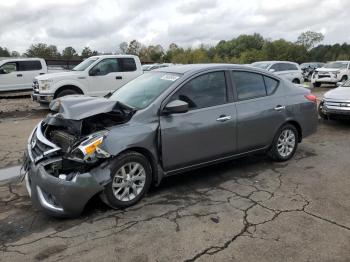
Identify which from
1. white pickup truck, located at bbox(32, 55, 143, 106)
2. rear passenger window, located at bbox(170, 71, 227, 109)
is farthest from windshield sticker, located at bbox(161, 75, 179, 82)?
white pickup truck, located at bbox(32, 55, 143, 106)

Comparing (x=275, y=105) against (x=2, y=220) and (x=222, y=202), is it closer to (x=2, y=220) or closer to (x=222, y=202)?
(x=222, y=202)

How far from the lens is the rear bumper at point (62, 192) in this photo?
4.12 m

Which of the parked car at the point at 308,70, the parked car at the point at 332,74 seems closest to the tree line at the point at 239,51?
the parked car at the point at 308,70

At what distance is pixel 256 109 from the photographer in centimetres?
584

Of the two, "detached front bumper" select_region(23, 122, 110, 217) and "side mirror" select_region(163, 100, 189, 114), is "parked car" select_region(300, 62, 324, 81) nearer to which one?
"side mirror" select_region(163, 100, 189, 114)

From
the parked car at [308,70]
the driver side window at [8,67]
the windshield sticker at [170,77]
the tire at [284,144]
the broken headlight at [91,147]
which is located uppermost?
the windshield sticker at [170,77]

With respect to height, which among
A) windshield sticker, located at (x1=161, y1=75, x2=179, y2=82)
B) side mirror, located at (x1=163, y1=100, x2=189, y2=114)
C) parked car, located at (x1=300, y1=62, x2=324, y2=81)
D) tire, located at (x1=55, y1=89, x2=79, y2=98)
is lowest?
parked car, located at (x1=300, y1=62, x2=324, y2=81)

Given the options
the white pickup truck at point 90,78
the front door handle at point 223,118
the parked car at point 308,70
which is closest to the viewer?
the front door handle at point 223,118

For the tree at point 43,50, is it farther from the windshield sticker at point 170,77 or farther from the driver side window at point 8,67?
the windshield sticker at point 170,77

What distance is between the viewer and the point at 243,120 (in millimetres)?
5637

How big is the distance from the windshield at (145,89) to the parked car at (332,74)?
20130mm

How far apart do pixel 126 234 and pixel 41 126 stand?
206 centimetres

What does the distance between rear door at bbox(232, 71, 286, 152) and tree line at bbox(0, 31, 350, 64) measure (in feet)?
202

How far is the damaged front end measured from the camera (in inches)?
164
